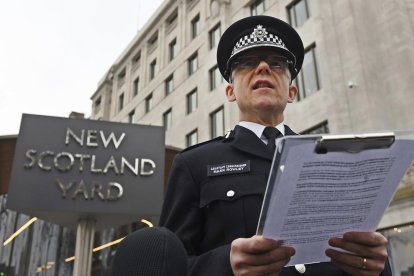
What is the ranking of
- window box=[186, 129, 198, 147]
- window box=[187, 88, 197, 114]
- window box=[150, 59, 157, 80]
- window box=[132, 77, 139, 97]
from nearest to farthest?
1. window box=[186, 129, 198, 147]
2. window box=[187, 88, 197, 114]
3. window box=[150, 59, 157, 80]
4. window box=[132, 77, 139, 97]

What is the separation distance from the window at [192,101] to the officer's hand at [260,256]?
75.8 feet

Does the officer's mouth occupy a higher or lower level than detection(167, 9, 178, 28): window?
lower

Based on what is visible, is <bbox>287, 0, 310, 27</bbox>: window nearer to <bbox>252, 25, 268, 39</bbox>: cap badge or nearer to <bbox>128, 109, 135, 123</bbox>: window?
<bbox>128, 109, 135, 123</bbox>: window

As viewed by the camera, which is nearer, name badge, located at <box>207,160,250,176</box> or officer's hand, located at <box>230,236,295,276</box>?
officer's hand, located at <box>230,236,295,276</box>

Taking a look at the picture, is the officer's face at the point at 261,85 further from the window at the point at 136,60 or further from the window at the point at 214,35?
the window at the point at 136,60

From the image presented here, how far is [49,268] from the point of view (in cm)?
1248

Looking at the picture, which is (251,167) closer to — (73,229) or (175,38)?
(73,229)

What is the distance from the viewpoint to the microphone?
1.34 metres

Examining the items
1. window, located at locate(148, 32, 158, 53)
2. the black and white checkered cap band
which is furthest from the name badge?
window, located at locate(148, 32, 158, 53)

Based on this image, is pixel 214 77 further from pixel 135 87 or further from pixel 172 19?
pixel 135 87

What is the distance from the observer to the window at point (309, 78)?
56.0 feet

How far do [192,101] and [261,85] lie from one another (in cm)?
2287

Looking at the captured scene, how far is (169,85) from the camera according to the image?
28.4m

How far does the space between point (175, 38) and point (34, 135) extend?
1951 centimetres
